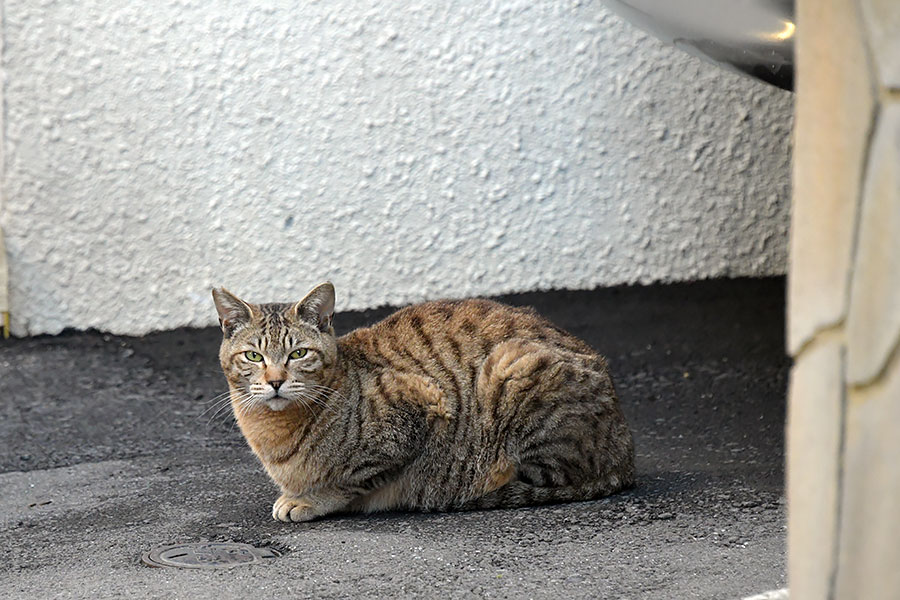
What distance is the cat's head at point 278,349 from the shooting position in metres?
3.43

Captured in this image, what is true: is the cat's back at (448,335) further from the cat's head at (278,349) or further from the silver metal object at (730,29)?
the silver metal object at (730,29)

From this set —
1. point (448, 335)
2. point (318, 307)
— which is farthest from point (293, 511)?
point (448, 335)

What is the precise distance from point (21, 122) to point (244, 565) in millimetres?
2938

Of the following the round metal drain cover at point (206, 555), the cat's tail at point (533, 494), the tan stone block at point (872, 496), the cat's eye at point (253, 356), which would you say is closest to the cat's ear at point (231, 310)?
the cat's eye at point (253, 356)

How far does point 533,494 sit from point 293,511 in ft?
2.61

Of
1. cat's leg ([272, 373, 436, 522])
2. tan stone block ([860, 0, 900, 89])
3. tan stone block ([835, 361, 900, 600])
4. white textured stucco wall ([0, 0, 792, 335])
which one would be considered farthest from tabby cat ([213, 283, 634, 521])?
tan stone block ([860, 0, 900, 89])

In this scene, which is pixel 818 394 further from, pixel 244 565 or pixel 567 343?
pixel 567 343

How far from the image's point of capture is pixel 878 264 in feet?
4.47

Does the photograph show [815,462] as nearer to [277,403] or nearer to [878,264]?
[878,264]

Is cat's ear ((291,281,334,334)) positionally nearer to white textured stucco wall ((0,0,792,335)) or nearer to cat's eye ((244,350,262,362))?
cat's eye ((244,350,262,362))

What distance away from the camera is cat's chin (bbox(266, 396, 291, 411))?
3.42m

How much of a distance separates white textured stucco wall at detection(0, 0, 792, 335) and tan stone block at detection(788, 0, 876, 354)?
3.48 meters

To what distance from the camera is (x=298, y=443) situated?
3.47 metres

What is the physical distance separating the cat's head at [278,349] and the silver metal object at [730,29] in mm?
1411
